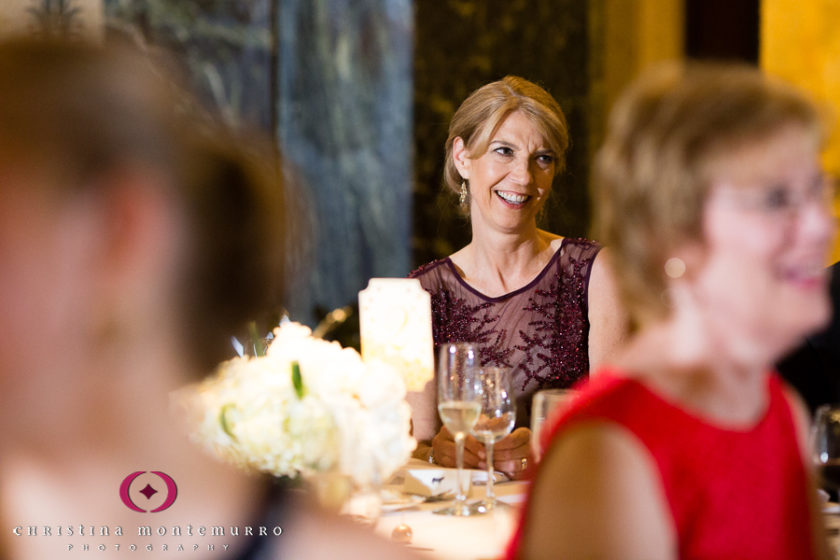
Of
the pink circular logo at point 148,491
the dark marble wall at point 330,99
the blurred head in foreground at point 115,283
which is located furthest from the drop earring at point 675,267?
the dark marble wall at point 330,99

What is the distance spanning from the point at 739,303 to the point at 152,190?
50 centimetres

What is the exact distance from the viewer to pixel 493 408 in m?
1.79

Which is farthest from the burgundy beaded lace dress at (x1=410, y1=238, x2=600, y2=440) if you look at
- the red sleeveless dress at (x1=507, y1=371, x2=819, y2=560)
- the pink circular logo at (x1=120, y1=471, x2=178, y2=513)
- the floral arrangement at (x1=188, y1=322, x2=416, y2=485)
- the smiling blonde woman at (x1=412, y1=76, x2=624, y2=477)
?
the pink circular logo at (x1=120, y1=471, x2=178, y2=513)

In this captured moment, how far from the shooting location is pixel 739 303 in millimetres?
828

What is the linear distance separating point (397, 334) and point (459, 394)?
0.40 meters

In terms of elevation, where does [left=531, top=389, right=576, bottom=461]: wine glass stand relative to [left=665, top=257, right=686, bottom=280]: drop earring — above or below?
below

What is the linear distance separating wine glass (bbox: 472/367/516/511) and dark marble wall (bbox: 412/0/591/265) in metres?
2.31

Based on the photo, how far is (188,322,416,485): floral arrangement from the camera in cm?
148

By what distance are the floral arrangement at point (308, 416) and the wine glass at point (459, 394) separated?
19cm


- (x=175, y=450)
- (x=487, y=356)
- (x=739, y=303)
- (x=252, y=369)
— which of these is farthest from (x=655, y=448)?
(x=487, y=356)

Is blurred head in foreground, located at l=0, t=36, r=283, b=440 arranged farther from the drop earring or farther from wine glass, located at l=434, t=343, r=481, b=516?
wine glass, located at l=434, t=343, r=481, b=516

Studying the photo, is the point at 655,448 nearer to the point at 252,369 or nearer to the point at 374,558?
the point at 374,558

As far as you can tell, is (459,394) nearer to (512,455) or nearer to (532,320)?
(512,455)

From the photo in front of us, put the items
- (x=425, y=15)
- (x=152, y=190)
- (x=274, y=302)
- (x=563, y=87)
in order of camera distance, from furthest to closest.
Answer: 1. (x=563, y=87)
2. (x=425, y=15)
3. (x=274, y=302)
4. (x=152, y=190)
